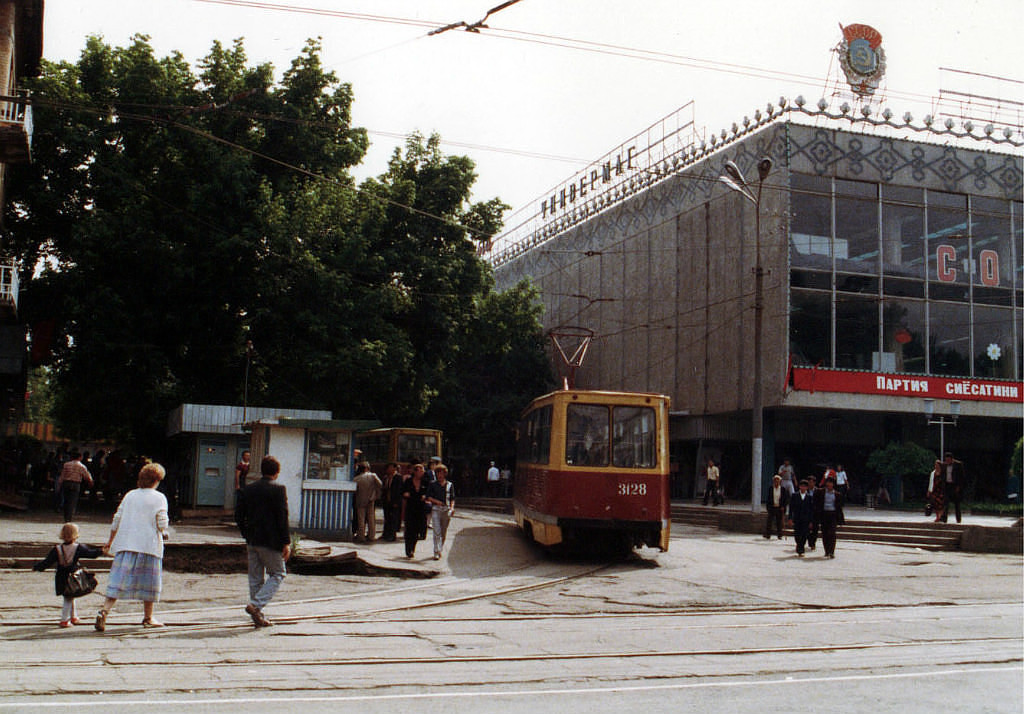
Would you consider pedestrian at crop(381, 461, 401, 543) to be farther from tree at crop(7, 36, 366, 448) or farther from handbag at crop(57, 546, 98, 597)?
handbag at crop(57, 546, 98, 597)

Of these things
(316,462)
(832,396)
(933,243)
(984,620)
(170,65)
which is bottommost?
(984,620)

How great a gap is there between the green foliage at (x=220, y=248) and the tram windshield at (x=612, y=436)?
13006 mm

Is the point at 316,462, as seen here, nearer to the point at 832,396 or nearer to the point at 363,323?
the point at 363,323

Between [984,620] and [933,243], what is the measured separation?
104ft

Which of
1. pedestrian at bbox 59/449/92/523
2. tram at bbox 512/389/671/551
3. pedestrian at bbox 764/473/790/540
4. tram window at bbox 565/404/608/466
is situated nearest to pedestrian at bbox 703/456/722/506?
pedestrian at bbox 764/473/790/540

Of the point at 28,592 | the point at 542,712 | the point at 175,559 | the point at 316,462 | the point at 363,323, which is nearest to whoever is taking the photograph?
the point at 542,712

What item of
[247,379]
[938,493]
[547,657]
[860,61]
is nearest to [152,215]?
[247,379]

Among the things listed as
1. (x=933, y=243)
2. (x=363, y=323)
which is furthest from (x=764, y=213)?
(x=363, y=323)

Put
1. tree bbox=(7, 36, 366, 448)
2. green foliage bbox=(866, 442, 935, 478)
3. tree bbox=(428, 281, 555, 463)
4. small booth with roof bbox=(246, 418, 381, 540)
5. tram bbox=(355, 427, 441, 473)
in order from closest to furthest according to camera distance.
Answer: small booth with roof bbox=(246, 418, 381, 540) → tree bbox=(7, 36, 366, 448) → tram bbox=(355, 427, 441, 473) → green foliage bbox=(866, 442, 935, 478) → tree bbox=(428, 281, 555, 463)

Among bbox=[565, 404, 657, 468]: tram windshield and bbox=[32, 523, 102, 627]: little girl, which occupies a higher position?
bbox=[565, 404, 657, 468]: tram windshield

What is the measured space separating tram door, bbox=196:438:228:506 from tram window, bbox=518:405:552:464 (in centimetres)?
794

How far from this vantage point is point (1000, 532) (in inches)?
923

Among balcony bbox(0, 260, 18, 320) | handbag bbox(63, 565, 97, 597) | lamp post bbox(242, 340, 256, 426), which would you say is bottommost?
handbag bbox(63, 565, 97, 597)

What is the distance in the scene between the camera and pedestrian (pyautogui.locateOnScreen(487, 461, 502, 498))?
46.8 metres
